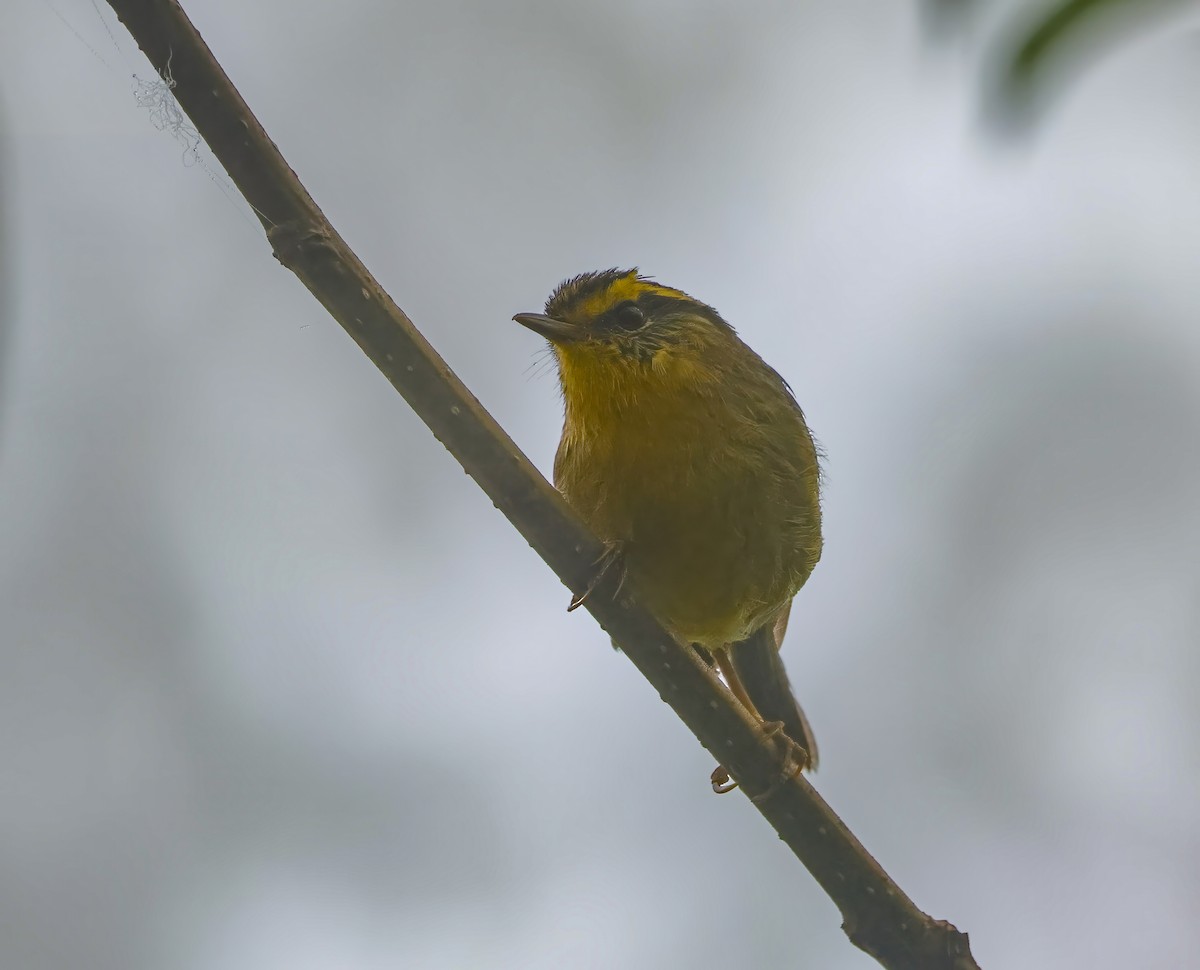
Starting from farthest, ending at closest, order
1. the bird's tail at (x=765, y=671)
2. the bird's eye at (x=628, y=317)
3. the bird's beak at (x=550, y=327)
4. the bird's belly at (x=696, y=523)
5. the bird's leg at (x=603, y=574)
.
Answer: the bird's tail at (x=765, y=671) → the bird's eye at (x=628, y=317) → the bird's beak at (x=550, y=327) → the bird's belly at (x=696, y=523) → the bird's leg at (x=603, y=574)

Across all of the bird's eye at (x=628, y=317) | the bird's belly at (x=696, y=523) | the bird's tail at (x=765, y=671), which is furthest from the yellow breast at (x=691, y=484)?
the bird's tail at (x=765, y=671)

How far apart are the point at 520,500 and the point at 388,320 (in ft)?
1.07

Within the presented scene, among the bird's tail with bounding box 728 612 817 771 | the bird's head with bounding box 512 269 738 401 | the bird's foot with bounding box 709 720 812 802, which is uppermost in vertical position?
the bird's head with bounding box 512 269 738 401

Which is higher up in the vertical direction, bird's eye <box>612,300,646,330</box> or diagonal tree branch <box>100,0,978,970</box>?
bird's eye <box>612,300,646,330</box>

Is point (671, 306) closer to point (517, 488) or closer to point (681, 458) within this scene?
point (681, 458)

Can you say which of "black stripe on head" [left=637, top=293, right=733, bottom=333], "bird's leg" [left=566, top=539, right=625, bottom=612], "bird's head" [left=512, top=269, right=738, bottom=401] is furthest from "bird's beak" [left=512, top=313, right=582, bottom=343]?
"bird's leg" [left=566, top=539, right=625, bottom=612]

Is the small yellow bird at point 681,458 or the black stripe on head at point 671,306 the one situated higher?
the black stripe on head at point 671,306

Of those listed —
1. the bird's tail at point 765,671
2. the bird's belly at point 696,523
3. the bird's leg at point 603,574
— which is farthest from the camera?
the bird's tail at point 765,671

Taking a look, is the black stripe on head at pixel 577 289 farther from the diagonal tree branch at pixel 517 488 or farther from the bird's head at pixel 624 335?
the diagonal tree branch at pixel 517 488

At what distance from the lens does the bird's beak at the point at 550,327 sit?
2117 mm

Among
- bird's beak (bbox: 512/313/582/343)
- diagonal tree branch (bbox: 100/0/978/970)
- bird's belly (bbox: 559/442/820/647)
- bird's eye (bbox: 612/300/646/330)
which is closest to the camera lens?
diagonal tree branch (bbox: 100/0/978/970)

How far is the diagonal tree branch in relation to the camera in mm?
1266

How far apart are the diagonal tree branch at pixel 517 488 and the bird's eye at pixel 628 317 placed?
0.73m

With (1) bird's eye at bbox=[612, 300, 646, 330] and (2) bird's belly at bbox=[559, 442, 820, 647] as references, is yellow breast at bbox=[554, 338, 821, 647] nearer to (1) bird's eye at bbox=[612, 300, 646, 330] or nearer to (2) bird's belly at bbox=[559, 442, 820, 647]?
(2) bird's belly at bbox=[559, 442, 820, 647]
